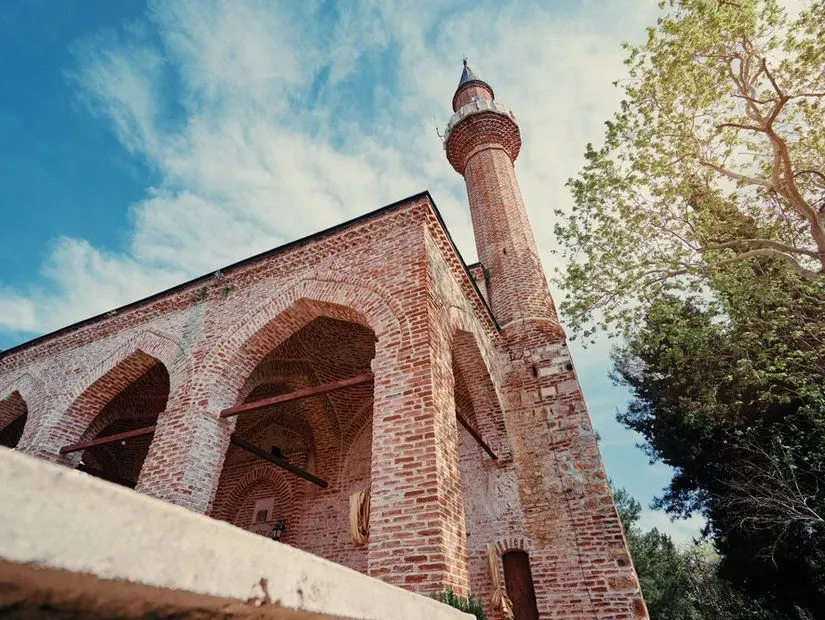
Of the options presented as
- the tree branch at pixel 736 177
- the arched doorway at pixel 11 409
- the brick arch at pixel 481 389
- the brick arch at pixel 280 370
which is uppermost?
the tree branch at pixel 736 177

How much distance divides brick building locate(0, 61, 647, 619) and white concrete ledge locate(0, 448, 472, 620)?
140 inches

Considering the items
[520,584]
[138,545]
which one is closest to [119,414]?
[520,584]

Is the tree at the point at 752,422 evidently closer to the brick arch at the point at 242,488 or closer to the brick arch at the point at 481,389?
the brick arch at the point at 481,389

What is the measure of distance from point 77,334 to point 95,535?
10.5m

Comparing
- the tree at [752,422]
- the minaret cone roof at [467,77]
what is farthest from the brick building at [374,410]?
the minaret cone roof at [467,77]

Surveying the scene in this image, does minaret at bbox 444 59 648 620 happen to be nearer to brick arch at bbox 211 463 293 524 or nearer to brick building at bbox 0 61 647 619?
brick building at bbox 0 61 647 619

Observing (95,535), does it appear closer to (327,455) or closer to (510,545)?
(510,545)

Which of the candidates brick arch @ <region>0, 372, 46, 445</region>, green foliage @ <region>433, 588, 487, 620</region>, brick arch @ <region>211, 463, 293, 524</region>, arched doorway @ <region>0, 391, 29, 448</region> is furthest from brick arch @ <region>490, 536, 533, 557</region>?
arched doorway @ <region>0, 391, 29, 448</region>

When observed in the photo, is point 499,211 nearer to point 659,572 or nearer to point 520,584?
point 520,584

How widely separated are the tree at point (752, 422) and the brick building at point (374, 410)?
11.6ft

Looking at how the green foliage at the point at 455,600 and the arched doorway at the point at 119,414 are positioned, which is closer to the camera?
the green foliage at the point at 455,600

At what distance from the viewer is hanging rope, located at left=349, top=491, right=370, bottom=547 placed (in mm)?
4723

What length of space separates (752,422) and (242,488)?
12588 mm

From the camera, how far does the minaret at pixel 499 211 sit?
32.8 ft
